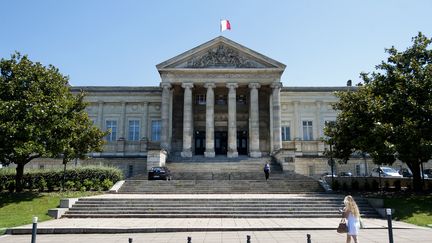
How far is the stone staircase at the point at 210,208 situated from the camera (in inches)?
754

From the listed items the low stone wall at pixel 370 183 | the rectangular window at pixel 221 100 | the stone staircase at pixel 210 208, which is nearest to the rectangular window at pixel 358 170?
the low stone wall at pixel 370 183

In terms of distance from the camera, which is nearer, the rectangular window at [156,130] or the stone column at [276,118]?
the stone column at [276,118]

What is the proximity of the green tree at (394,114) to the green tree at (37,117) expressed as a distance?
62.0ft

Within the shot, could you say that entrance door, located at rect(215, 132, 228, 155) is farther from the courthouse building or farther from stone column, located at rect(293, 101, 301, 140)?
stone column, located at rect(293, 101, 301, 140)

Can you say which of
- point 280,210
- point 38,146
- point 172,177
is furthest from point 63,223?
point 172,177

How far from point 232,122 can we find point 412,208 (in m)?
24.9

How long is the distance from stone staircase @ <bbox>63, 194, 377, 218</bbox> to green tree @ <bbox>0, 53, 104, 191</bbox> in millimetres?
5143

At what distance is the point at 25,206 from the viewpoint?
2078 cm

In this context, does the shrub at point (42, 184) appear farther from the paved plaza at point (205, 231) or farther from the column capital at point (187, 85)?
the column capital at point (187, 85)

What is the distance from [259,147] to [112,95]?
21046mm

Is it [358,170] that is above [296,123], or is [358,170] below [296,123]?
below

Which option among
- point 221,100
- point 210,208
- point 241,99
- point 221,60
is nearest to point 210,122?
point 221,100

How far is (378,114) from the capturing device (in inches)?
920

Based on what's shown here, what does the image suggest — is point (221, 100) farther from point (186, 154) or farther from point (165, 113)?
point (186, 154)
